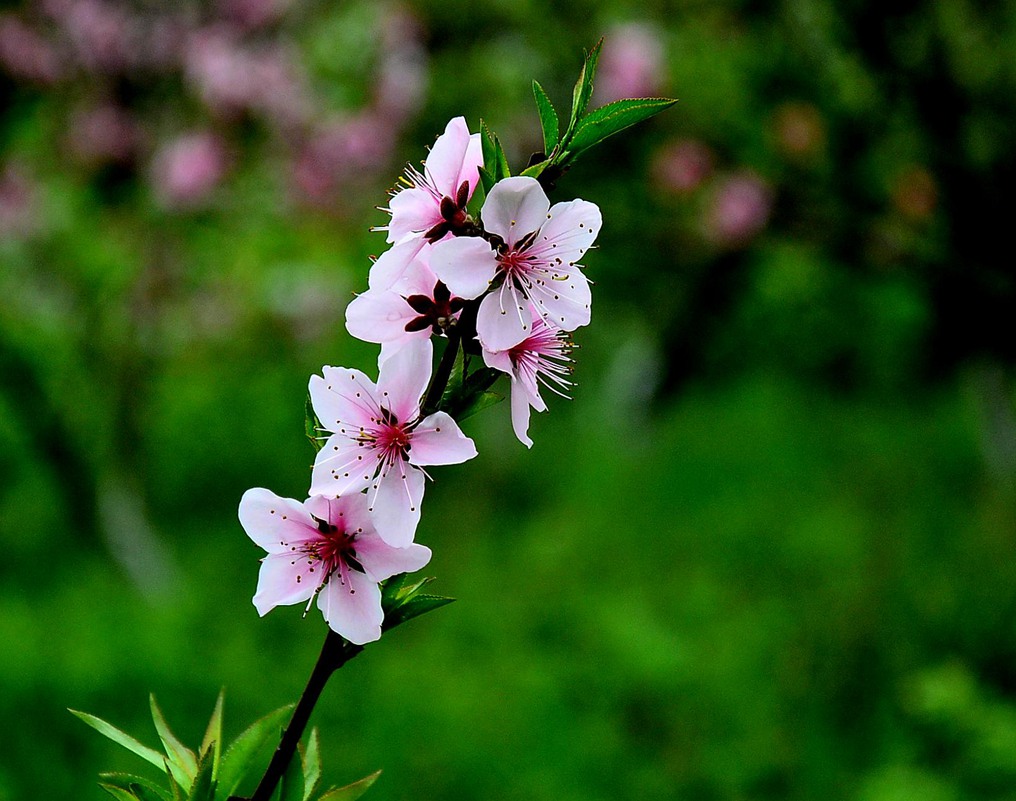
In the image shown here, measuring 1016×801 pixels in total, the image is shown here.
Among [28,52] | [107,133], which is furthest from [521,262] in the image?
[28,52]

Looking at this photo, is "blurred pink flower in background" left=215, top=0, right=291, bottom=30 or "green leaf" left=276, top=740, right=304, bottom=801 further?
"blurred pink flower in background" left=215, top=0, right=291, bottom=30

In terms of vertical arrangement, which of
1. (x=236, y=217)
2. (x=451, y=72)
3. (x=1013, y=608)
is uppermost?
(x=451, y=72)

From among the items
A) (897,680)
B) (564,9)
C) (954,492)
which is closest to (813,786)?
(897,680)

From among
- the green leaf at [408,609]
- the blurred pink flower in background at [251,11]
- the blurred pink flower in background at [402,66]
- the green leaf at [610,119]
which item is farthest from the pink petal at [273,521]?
the blurred pink flower in background at [402,66]

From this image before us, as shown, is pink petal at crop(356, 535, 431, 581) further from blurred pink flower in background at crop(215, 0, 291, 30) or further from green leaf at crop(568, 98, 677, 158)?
blurred pink flower in background at crop(215, 0, 291, 30)

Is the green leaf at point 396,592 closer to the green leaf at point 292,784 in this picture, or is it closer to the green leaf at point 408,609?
the green leaf at point 408,609

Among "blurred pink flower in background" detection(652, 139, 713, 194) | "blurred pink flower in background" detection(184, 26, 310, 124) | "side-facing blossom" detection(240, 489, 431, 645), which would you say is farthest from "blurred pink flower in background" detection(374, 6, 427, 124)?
"side-facing blossom" detection(240, 489, 431, 645)

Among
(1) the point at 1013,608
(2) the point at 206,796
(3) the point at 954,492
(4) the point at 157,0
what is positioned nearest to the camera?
(2) the point at 206,796

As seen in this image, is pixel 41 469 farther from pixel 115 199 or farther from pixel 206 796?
pixel 206 796
